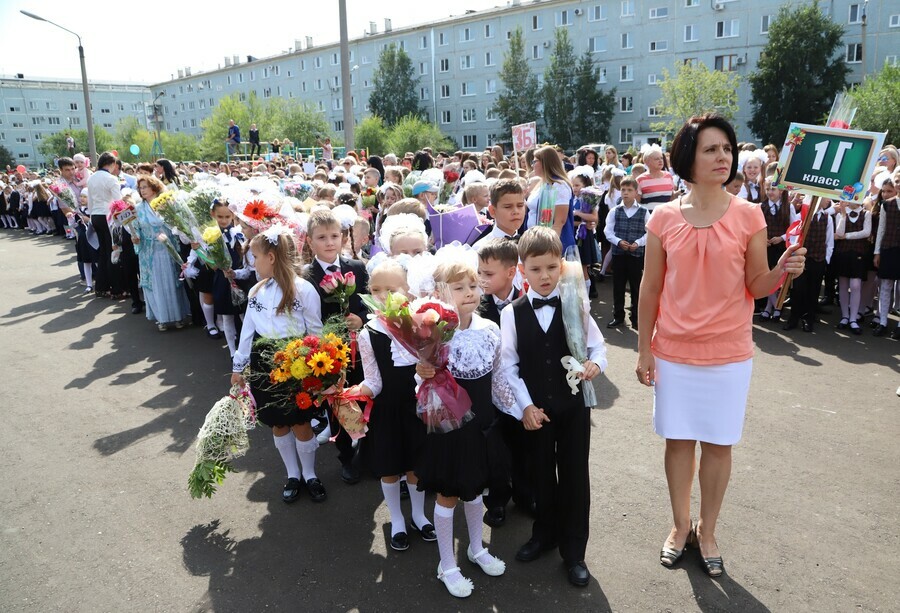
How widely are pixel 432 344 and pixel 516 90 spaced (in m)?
62.7

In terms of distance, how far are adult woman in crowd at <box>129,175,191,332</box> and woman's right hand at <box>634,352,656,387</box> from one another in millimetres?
7324

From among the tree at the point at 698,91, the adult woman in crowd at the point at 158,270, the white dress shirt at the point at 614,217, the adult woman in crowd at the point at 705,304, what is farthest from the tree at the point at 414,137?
the adult woman in crowd at the point at 705,304

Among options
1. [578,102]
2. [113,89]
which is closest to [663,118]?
[578,102]

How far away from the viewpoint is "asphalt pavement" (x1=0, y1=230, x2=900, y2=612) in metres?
3.22

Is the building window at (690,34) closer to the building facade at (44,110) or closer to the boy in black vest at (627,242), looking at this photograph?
the boy in black vest at (627,242)

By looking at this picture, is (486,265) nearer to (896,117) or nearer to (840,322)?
(840,322)

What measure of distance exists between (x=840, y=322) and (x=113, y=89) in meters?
127

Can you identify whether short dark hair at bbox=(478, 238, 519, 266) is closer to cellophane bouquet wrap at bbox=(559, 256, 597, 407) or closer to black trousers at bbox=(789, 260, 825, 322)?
cellophane bouquet wrap at bbox=(559, 256, 597, 407)

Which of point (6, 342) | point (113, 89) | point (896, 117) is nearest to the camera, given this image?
point (6, 342)

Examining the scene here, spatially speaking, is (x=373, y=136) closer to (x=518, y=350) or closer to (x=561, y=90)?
(x=561, y=90)

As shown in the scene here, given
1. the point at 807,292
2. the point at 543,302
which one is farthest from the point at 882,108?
the point at 543,302

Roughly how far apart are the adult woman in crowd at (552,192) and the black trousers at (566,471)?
3.23 m

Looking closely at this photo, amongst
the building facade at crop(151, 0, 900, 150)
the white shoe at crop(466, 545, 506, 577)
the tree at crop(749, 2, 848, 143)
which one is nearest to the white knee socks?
the white shoe at crop(466, 545, 506, 577)

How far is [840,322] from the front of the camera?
25.9 ft
